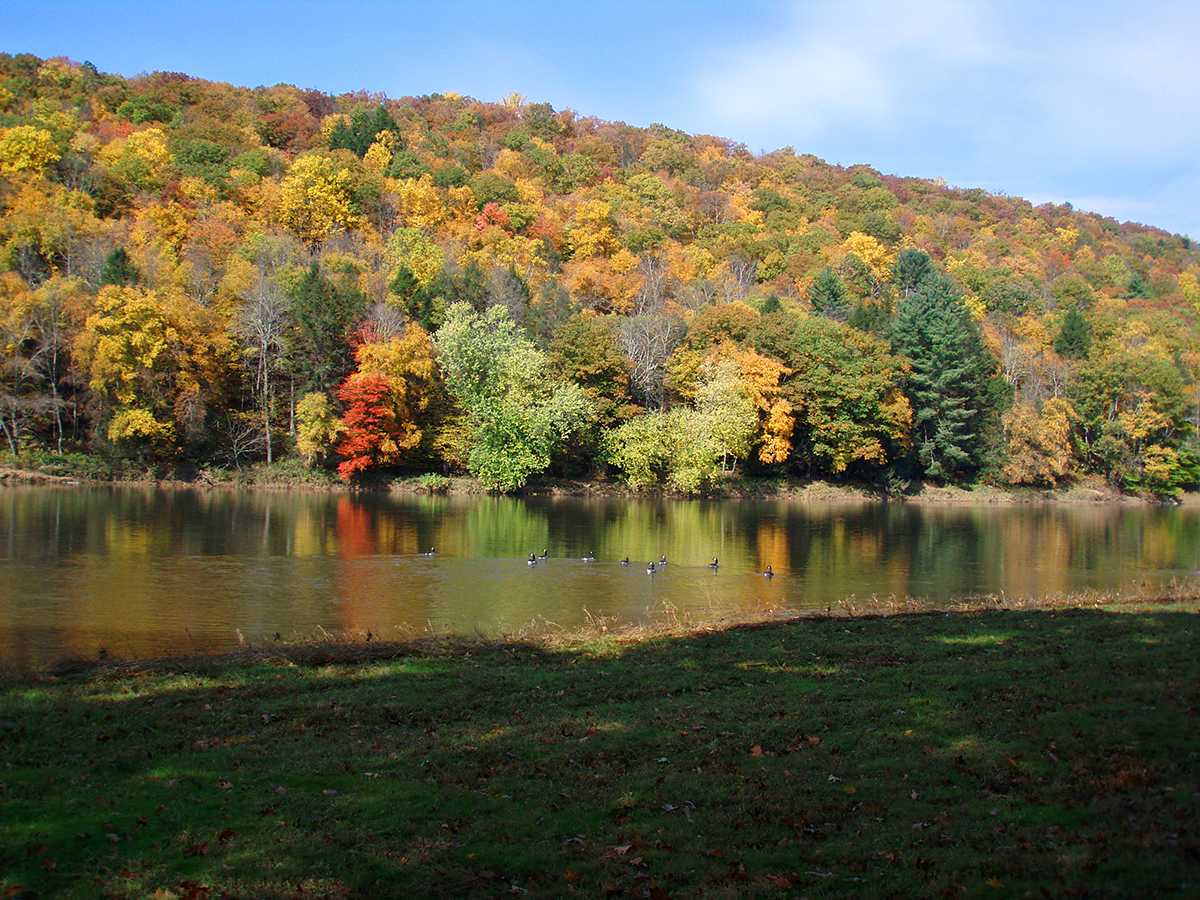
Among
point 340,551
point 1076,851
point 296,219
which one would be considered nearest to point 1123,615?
point 1076,851

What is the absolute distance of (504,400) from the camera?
5741 cm

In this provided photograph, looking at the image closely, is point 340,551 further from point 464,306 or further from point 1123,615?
point 464,306

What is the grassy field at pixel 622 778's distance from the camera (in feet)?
20.1

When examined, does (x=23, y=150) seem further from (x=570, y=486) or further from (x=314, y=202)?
(x=570, y=486)

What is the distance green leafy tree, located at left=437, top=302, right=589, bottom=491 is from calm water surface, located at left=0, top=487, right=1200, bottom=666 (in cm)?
566

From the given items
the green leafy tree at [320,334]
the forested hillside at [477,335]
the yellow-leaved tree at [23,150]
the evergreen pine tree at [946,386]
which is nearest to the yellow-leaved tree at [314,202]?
the forested hillside at [477,335]

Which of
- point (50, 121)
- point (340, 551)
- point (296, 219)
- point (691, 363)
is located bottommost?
point (340, 551)

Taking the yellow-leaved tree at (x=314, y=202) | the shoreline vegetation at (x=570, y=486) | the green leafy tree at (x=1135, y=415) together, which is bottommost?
the shoreline vegetation at (x=570, y=486)

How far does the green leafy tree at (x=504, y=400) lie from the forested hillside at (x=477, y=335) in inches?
8.3

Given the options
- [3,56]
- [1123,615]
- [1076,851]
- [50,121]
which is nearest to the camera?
[1076,851]

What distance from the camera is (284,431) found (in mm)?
60562

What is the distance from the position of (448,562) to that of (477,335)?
33.0 meters

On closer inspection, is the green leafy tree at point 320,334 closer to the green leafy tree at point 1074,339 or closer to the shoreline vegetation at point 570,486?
the shoreline vegetation at point 570,486

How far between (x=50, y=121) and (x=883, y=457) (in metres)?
86.2
